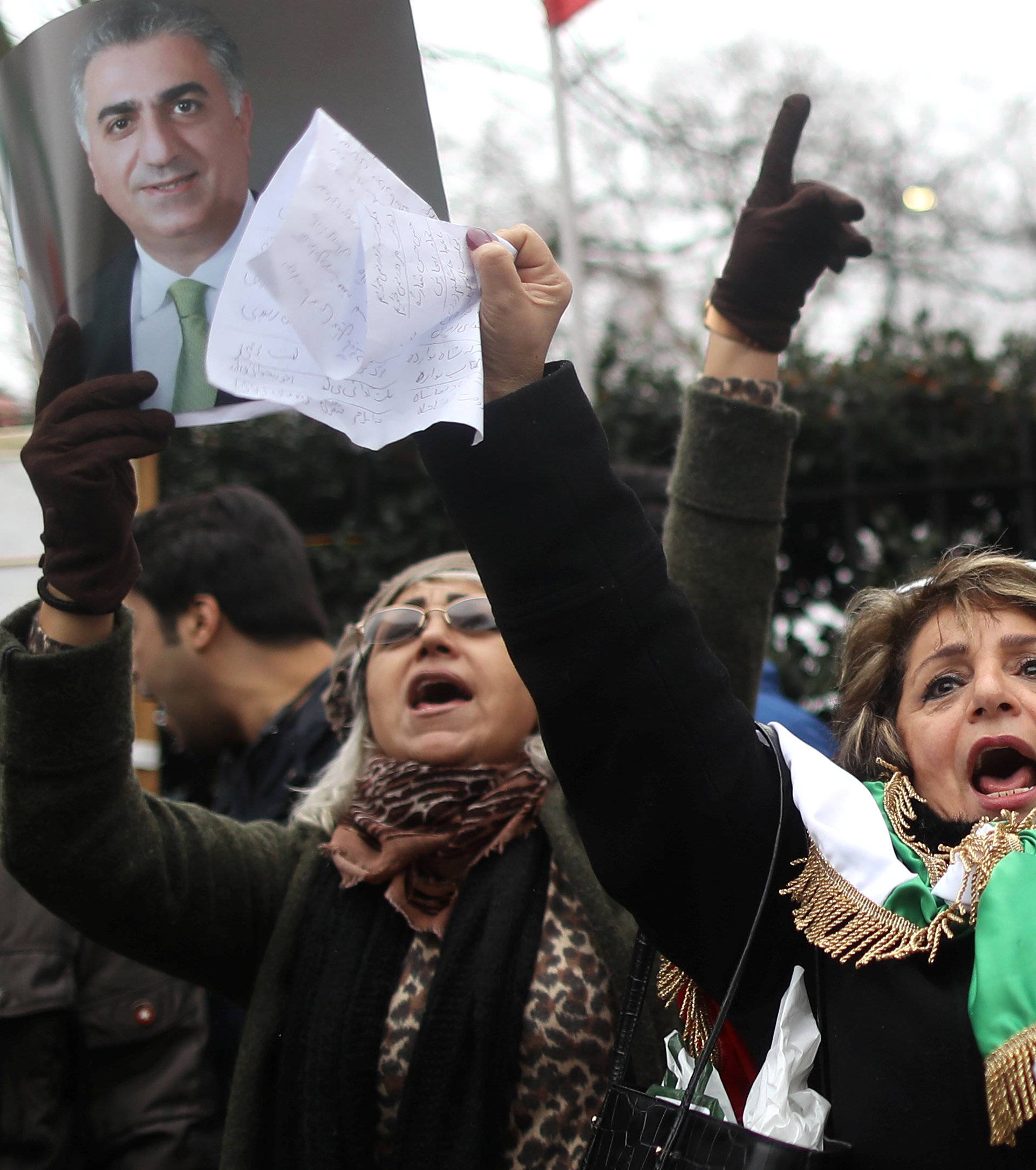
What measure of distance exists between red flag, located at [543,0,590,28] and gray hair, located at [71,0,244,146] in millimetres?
2658

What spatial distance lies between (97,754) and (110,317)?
661 mm

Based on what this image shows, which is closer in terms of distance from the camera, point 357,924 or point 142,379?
point 142,379

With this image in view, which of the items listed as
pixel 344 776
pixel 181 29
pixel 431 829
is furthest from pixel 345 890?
pixel 181 29

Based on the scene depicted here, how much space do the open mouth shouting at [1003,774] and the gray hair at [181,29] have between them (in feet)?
3.82

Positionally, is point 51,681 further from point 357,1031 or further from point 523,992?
point 523,992

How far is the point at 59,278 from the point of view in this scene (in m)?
1.53

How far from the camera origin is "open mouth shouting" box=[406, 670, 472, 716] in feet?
7.30

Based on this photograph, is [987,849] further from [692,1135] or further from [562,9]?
[562,9]

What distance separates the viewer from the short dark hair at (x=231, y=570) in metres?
3.07

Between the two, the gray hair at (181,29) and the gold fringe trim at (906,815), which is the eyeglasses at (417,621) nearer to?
the gold fringe trim at (906,815)

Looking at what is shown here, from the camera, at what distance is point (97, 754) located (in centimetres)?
186

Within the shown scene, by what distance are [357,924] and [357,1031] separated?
184mm

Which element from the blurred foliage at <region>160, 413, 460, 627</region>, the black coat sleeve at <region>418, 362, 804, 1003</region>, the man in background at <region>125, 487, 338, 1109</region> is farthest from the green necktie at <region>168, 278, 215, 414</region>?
the blurred foliage at <region>160, 413, 460, 627</region>

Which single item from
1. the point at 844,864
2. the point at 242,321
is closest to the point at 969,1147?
the point at 844,864
